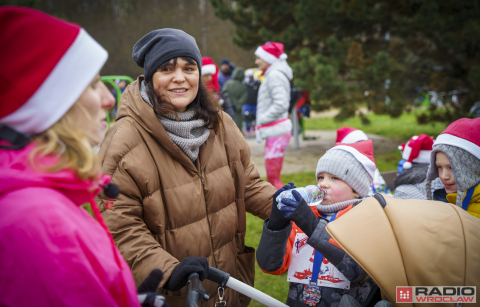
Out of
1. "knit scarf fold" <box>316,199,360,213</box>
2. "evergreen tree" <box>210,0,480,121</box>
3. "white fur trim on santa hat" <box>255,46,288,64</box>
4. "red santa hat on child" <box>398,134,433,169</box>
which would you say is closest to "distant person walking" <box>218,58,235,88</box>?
"evergreen tree" <box>210,0,480,121</box>

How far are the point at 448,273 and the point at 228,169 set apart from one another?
45.1 inches

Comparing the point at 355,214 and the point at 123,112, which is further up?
the point at 123,112

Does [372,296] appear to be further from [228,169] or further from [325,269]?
[228,169]

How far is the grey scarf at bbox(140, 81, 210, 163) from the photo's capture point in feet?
6.15

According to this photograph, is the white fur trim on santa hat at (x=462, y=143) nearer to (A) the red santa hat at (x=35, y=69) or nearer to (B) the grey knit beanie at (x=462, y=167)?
(B) the grey knit beanie at (x=462, y=167)

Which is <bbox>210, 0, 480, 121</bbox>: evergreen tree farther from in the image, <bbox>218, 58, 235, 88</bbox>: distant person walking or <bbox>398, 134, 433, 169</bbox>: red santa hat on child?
<bbox>398, 134, 433, 169</bbox>: red santa hat on child

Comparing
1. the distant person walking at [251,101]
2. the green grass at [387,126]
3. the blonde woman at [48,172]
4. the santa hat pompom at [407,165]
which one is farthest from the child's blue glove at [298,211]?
the green grass at [387,126]

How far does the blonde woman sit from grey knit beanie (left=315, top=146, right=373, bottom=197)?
1.39 metres

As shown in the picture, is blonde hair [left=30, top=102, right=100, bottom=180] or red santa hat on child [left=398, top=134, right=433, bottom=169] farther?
red santa hat on child [left=398, top=134, right=433, bottom=169]

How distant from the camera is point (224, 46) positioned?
22750 millimetres

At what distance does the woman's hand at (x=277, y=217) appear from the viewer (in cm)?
173

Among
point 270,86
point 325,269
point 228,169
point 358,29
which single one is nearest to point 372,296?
point 325,269

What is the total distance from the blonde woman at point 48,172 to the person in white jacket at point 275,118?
14.1ft

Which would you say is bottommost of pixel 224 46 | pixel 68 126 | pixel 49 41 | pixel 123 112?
pixel 224 46
